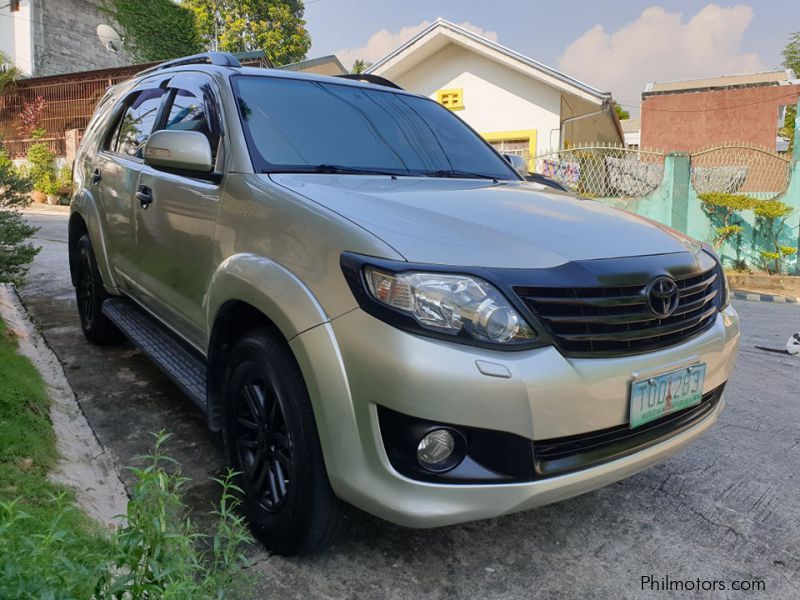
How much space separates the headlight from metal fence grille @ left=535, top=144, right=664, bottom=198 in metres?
9.40

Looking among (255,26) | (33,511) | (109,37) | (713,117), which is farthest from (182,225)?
(713,117)

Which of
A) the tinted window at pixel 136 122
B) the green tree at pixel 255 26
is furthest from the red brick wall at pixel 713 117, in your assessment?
the tinted window at pixel 136 122

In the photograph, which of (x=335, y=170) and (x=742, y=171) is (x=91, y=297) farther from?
(x=742, y=171)

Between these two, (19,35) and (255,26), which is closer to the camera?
(19,35)

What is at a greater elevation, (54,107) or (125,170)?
(54,107)

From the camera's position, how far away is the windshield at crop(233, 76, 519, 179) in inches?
104

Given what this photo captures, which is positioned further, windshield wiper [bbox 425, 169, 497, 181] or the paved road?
windshield wiper [bbox 425, 169, 497, 181]

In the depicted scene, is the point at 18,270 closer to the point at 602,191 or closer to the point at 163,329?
the point at 163,329

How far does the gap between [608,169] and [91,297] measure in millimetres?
8990

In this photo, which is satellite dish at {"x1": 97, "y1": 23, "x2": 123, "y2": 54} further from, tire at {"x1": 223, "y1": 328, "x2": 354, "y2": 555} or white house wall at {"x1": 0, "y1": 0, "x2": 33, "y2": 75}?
tire at {"x1": 223, "y1": 328, "x2": 354, "y2": 555}

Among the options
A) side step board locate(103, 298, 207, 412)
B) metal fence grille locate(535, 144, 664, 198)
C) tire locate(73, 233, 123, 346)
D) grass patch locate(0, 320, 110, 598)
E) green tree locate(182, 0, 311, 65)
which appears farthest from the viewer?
green tree locate(182, 0, 311, 65)

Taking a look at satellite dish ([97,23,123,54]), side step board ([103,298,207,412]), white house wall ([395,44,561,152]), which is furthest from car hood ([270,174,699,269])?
satellite dish ([97,23,123,54])

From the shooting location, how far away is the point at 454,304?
175cm

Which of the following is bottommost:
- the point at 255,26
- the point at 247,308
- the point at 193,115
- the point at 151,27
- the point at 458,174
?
the point at 247,308
